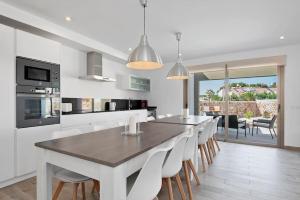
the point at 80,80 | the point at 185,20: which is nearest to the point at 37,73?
the point at 80,80

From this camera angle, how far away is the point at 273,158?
3.48 metres

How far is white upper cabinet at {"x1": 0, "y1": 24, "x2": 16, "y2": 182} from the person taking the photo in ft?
7.52

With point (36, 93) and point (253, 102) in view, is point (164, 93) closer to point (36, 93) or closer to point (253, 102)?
point (253, 102)

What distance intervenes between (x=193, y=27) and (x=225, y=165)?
2.59 meters

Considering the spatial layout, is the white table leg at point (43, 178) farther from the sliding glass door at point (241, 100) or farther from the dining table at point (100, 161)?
the sliding glass door at point (241, 100)

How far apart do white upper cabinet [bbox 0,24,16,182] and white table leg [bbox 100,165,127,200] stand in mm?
2037

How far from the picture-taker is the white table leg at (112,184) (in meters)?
1.07

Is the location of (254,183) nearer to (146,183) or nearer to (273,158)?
(273,158)

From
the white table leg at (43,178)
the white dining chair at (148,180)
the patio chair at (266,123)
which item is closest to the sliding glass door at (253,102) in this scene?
the patio chair at (266,123)

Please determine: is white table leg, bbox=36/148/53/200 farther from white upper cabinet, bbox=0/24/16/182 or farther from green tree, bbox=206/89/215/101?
green tree, bbox=206/89/215/101

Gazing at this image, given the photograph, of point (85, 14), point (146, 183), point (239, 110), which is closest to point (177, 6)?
point (85, 14)

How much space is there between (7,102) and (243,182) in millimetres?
3511

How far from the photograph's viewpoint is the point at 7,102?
2.35 meters

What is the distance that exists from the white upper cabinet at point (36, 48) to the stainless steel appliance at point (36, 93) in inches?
3.4
